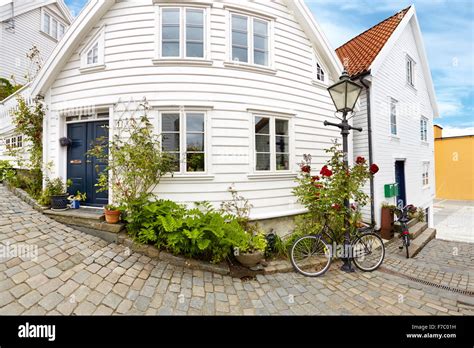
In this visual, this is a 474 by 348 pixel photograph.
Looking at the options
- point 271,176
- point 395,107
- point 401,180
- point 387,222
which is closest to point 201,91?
point 271,176

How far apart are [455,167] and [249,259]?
96.1ft

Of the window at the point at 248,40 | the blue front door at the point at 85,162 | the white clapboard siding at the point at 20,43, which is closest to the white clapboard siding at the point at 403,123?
the window at the point at 248,40

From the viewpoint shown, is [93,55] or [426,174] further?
[426,174]

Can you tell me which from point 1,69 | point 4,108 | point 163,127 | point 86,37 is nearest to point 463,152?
point 163,127

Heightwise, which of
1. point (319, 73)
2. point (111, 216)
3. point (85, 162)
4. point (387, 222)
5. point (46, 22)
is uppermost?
point (46, 22)

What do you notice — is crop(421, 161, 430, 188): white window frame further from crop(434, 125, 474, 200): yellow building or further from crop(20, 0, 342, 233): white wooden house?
crop(434, 125, 474, 200): yellow building

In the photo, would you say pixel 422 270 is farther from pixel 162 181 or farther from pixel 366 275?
pixel 162 181

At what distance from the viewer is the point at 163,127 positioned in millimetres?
5426

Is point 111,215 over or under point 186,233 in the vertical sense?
over

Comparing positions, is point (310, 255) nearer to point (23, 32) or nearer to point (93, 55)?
point (93, 55)

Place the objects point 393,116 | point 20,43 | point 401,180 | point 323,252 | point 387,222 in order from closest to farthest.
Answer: point 323,252
point 387,222
point 393,116
point 401,180
point 20,43

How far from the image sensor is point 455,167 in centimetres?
2202

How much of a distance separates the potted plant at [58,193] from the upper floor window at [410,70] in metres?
15.5

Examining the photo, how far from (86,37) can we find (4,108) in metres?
8.54
